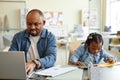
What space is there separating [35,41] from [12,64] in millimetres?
691

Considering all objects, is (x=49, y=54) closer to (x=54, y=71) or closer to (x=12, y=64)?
(x=54, y=71)

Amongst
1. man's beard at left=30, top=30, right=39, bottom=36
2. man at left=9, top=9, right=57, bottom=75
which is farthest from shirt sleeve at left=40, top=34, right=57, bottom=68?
man's beard at left=30, top=30, right=39, bottom=36

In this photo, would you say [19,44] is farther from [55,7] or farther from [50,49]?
[55,7]

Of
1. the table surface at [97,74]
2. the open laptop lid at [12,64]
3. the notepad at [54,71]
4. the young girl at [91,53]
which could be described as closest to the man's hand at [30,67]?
the notepad at [54,71]

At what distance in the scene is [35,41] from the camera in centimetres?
180

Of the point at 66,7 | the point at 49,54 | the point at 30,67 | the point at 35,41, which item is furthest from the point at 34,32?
the point at 66,7

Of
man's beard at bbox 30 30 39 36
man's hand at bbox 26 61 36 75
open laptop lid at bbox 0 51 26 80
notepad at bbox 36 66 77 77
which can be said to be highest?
man's beard at bbox 30 30 39 36

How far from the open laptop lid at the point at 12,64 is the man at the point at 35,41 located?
1.92 ft

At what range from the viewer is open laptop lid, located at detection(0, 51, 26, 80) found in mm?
1111

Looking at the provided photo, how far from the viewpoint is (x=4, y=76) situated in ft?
3.80

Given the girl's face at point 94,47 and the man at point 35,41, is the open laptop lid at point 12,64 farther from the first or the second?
the girl's face at point 94,47

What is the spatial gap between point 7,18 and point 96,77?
15.1ft

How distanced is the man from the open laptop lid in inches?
23.1

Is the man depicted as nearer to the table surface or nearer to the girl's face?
the table surface
